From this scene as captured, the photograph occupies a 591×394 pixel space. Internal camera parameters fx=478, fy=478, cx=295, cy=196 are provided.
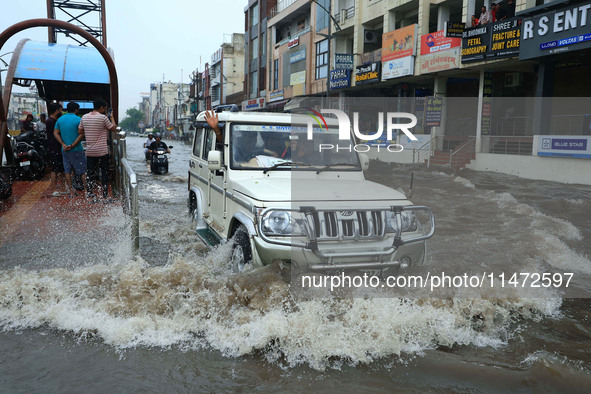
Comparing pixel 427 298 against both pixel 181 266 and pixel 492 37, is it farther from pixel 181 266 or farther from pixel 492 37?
pixel 492 37

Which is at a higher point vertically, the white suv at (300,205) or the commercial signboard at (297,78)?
the commercial signboard at (297,78)

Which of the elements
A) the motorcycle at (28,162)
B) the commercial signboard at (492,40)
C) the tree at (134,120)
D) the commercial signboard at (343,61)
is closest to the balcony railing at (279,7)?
the commercial signboard at (343,61)

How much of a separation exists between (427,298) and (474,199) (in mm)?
9773

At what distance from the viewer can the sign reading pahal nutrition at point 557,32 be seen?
48.0 feet

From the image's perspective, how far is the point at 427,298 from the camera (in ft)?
15.1

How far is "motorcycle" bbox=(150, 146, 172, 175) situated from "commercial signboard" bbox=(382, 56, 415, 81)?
12.2 m

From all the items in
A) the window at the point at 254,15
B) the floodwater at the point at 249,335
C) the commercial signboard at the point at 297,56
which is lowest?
the floodwater at the point at 249,335

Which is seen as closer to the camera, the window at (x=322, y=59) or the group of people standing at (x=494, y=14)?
the group of people standing at (x=494, y=14)

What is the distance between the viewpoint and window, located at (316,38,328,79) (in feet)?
104

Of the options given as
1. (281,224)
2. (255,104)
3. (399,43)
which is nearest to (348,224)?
(281,224)

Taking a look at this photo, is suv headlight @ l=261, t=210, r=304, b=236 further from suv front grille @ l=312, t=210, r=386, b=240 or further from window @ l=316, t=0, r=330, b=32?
window @ l=316, t=0, r=330, b=32

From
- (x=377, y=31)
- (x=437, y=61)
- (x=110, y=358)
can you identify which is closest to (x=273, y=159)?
(x=110, y=358)

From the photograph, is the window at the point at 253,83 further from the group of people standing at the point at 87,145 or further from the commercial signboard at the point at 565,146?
the group of people standing at the point at 87,145

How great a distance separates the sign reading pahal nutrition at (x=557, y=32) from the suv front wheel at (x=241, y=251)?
1445cm
